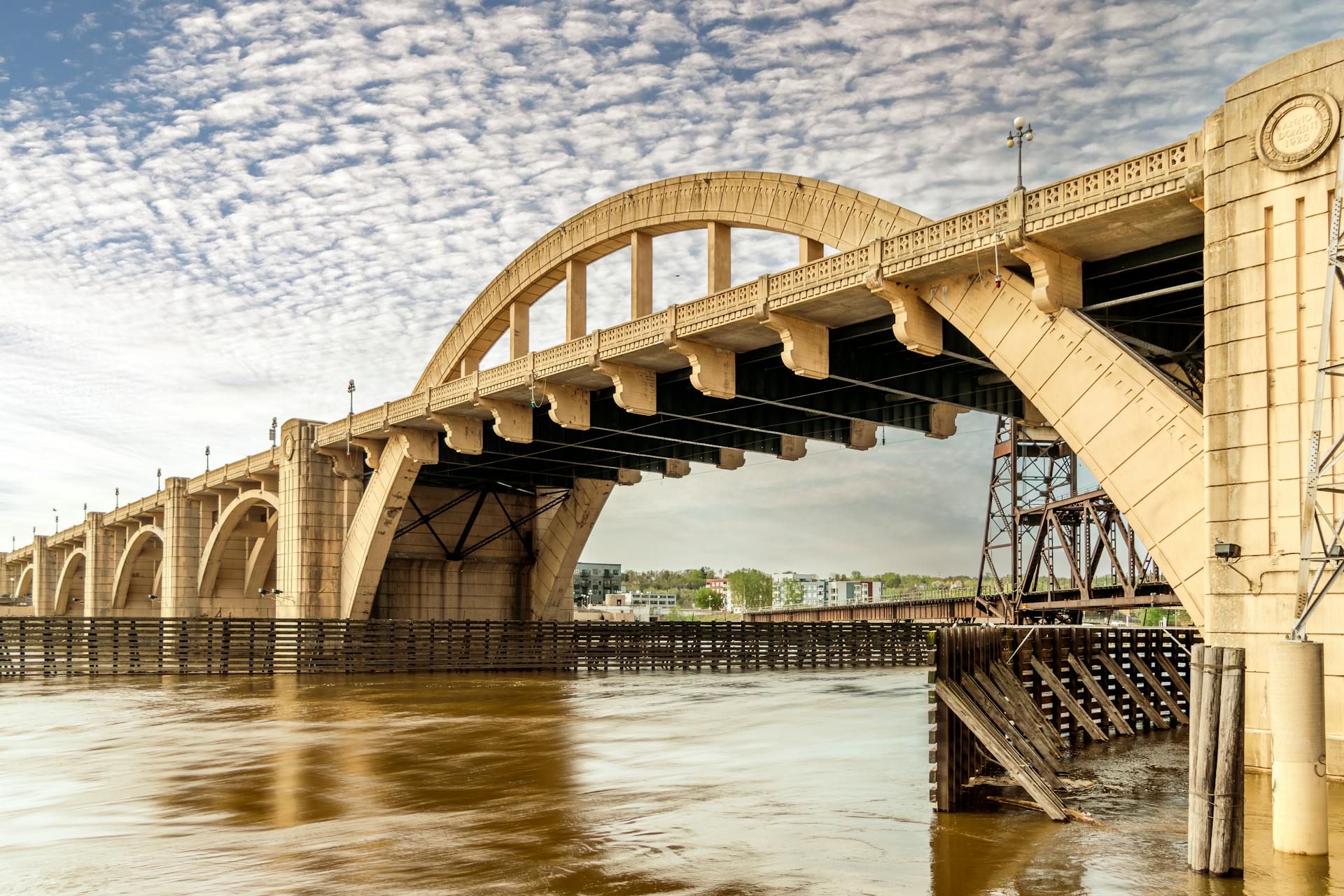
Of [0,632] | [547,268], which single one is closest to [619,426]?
[547,268]

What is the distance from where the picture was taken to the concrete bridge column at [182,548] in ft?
226

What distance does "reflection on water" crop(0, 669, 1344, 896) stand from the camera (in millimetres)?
9633

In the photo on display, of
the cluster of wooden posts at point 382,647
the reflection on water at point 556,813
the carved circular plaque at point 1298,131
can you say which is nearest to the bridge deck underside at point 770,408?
the cluster of wooden posts at point 382,647

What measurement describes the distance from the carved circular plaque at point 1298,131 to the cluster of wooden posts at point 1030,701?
7.19 metres

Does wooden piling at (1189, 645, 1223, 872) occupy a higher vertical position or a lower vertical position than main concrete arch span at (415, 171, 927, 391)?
lower

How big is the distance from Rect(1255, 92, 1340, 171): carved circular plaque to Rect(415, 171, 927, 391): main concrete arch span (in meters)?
12.6

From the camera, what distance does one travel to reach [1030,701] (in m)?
15.9

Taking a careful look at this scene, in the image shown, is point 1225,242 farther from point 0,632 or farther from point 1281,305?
point 0,632

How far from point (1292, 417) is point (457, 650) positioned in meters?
35.0

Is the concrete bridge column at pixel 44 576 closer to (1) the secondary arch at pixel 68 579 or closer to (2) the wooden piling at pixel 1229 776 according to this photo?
(1) the secondary arch at pixel 68 579

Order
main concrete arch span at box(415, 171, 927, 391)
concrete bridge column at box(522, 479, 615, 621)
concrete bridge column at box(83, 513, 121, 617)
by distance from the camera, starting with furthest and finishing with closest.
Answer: concrete bridge column at box(83, 513, 121, 617), concrete bridge column at box(522, 479, 615, 621), main concrete arch span at box(415, 171, 927, 391)

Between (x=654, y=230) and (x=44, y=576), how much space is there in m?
114

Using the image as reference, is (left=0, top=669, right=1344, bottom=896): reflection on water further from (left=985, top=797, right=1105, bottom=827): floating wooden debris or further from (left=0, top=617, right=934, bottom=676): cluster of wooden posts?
(left=0, top=617, right=934, bottom=676): cluster of wooden posts

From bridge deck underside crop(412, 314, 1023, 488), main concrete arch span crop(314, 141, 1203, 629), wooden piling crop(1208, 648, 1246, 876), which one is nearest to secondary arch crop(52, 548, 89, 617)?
main concrete arch span crop(314, 141, 1203, 629)
